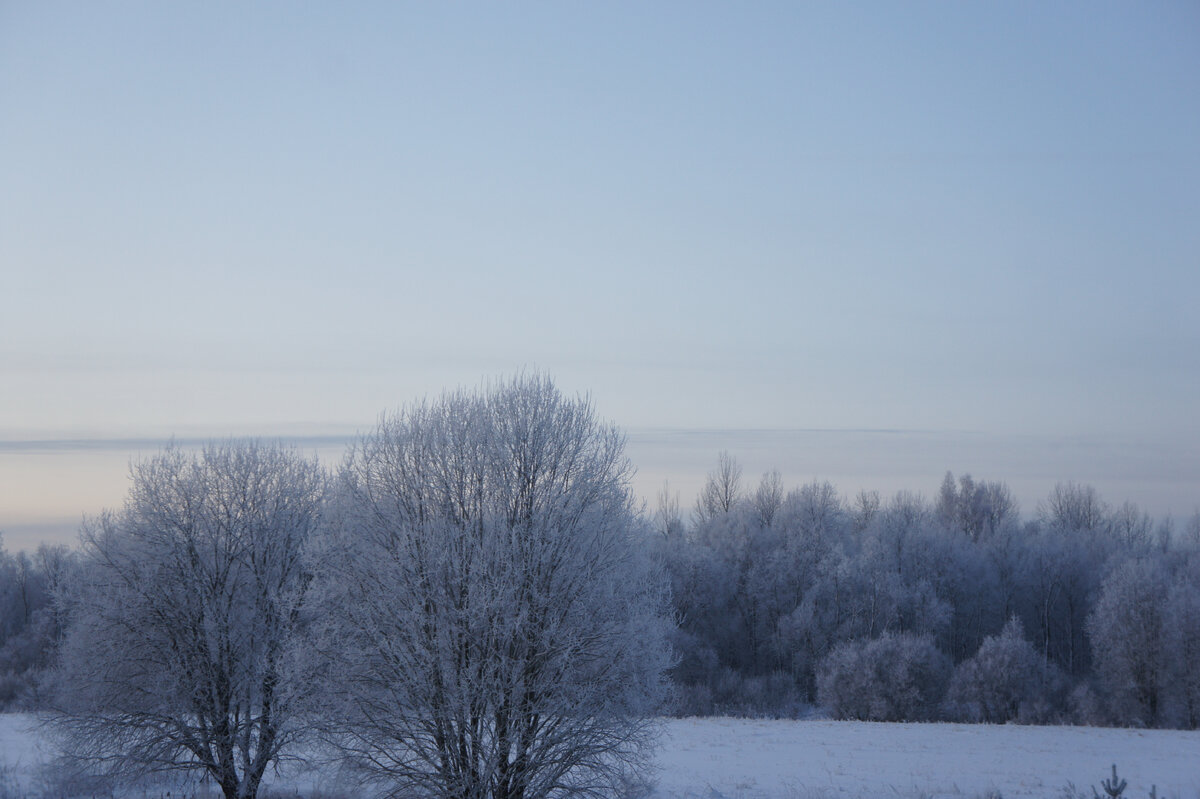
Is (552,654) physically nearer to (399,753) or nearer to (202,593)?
(399,753)

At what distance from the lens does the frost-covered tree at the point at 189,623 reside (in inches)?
820

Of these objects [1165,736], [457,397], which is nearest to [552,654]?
[457,397]

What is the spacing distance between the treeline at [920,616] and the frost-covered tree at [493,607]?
32895 millimetres

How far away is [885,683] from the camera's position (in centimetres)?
4472

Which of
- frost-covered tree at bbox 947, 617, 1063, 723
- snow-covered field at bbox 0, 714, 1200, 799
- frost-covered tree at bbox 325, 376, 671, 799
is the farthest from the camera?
frost-covered tree at bbox 947, 617, 1063, 723

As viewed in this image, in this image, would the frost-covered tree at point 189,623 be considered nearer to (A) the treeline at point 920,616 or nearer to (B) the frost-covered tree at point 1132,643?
(A) the treeline at point 920,616

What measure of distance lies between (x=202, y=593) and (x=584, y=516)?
37.0 ft

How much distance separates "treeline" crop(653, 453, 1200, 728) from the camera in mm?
44750

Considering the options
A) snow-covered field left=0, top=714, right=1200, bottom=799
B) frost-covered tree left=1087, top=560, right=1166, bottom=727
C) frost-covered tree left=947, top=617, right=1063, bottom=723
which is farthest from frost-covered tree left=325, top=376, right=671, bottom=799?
frost-covered tree left=1087, top=560, right=1166, bottom=727

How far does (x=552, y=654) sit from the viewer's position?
15.7 m

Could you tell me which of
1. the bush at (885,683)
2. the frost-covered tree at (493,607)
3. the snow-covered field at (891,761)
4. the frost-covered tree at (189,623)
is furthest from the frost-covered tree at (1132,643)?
the frost-covered tree at (189,623)

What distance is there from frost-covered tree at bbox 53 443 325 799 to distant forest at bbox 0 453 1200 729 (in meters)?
25.0

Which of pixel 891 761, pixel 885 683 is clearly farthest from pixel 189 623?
pixel 885 683

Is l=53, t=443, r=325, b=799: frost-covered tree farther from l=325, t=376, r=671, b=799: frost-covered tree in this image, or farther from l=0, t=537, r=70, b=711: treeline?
l=0, t=537, r=70, b=711: treeline
